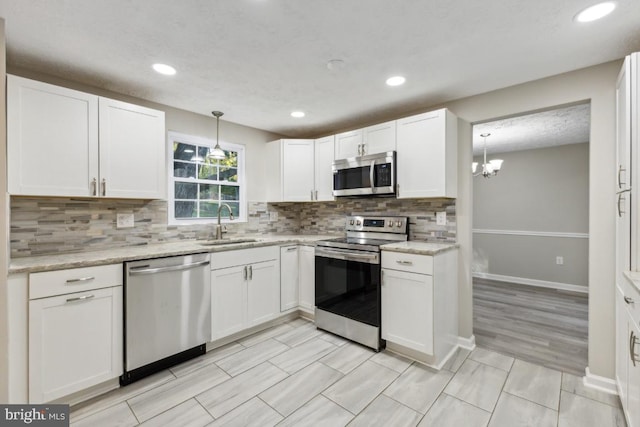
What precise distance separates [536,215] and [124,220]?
19.0ft

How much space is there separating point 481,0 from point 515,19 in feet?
0.98

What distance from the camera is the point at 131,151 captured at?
2.37m

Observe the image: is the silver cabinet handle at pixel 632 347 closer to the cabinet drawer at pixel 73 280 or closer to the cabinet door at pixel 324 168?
the cabinet door at pixel 324 168

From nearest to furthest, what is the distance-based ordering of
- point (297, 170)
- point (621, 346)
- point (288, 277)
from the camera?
1. point (621, 346)
2. point (288, 277)
3. point (297, 170)

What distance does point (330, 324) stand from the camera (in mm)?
2957

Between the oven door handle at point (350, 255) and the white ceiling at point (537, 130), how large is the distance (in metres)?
1.97

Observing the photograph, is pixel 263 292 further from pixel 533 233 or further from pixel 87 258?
pixel 533 233

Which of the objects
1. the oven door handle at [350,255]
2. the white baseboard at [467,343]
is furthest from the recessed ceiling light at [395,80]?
the white baseboard at [467,343]

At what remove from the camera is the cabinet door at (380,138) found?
9.51 ft

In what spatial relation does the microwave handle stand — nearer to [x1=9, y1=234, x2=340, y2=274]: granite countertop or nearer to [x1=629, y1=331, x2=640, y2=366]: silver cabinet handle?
[x1=9, y1=234, x2=340, y2=274]: granite countertop

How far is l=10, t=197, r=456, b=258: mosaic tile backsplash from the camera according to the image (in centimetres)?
216

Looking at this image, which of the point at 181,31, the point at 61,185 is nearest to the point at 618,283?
the point at 181,31

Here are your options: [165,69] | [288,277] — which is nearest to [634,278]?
[288,277]

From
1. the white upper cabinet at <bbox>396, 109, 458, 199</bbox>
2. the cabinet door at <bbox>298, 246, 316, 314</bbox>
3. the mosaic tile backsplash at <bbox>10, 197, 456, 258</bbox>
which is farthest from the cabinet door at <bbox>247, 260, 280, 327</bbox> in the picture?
the white upper cabinet at <bbox>396, 109, 458, 199</bbox>
